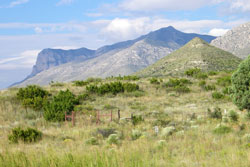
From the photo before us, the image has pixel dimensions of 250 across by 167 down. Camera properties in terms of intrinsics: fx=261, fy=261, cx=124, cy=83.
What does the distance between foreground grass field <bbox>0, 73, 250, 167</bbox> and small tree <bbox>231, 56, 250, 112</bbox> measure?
1022 mm

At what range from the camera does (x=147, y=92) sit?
2650cm

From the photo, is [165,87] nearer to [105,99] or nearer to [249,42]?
[105,99]

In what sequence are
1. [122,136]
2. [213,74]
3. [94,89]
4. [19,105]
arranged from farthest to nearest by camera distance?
[213,74] < [94,89] < [19,105] < [122,136]

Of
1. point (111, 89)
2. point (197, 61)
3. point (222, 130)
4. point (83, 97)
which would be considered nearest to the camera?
point (222, 130)

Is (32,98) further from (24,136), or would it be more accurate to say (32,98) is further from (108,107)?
(24,136)

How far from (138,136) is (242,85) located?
5763mm

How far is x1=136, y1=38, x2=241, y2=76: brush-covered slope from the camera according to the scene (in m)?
58.9

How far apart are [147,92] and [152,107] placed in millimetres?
6506

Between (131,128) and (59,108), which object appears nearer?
(131,128)

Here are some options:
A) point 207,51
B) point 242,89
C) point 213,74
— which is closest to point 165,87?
point 213,74

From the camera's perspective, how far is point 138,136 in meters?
10.2

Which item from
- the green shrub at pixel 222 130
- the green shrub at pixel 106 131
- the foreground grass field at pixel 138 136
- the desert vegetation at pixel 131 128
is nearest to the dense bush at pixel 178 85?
the desert vegetation at pixel 131 128

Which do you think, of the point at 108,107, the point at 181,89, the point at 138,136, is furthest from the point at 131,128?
the point at 181,89

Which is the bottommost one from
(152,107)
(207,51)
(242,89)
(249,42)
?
(152,107)
